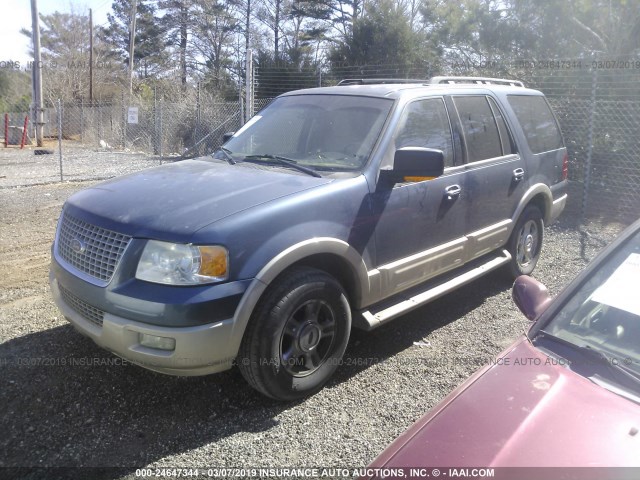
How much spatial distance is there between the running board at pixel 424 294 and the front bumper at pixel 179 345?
3.69 ft

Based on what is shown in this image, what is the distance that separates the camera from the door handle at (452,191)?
436cm

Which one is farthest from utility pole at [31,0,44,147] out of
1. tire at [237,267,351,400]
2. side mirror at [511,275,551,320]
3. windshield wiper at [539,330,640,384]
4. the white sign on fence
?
windshield wiper at [539,330,640,384]

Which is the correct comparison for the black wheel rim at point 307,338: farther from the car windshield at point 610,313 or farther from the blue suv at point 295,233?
the car windshield at point 610,313

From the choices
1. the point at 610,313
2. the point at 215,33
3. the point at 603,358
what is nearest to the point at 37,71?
the point at 215,33

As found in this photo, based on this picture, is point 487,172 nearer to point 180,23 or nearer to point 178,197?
point 178,197

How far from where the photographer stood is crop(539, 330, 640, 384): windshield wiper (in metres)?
1.92

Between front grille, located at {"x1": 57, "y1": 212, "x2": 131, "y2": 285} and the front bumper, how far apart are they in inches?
11.3

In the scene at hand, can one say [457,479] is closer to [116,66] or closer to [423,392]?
[423,392]

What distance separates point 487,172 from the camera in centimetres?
484

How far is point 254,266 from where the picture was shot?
10.2ft

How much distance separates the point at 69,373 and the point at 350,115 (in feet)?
9.01

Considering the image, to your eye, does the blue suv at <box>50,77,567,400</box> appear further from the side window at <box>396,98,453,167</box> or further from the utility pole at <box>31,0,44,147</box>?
the utility pole at <box>31,0,44,147</box>

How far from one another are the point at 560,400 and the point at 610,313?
1.94 feet

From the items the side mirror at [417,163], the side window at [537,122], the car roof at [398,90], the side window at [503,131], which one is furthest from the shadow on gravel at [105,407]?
the side window at [537,122]
